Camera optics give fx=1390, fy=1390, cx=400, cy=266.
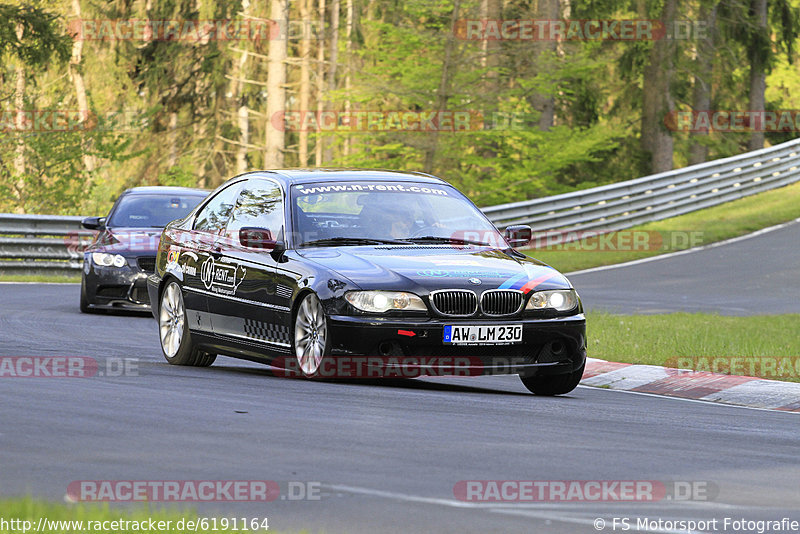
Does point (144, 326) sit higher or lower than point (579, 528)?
lower

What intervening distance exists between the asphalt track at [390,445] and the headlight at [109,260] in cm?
681

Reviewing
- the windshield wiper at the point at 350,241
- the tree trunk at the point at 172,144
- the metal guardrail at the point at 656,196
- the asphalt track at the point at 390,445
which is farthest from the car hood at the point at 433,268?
the tree trunk at the point at 172,144

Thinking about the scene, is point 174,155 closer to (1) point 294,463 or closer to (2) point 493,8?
(2) point 493,8

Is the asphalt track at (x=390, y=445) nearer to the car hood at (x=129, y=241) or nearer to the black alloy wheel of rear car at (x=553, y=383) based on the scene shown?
the black alloy wheel of rear car at (x=553, y=383)

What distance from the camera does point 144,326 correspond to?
15844 mm

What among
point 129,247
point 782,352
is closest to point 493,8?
point 129,247

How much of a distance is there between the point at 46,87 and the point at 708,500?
54.4 metres

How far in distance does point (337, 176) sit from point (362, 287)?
1.89 metres

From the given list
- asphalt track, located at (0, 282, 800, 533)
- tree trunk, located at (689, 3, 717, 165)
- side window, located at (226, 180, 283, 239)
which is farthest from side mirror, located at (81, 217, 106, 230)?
tree trunk, located at (689, 3, 717, 165)

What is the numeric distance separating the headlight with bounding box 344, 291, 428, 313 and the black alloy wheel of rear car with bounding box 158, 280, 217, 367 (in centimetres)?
241

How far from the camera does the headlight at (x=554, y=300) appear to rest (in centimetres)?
969

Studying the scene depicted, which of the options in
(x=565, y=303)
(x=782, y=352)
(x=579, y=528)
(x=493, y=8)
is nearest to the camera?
(x=579, y=528)

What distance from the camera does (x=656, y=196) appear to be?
3091 centimetres

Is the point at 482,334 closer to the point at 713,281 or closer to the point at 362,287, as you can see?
the point at 362,287
